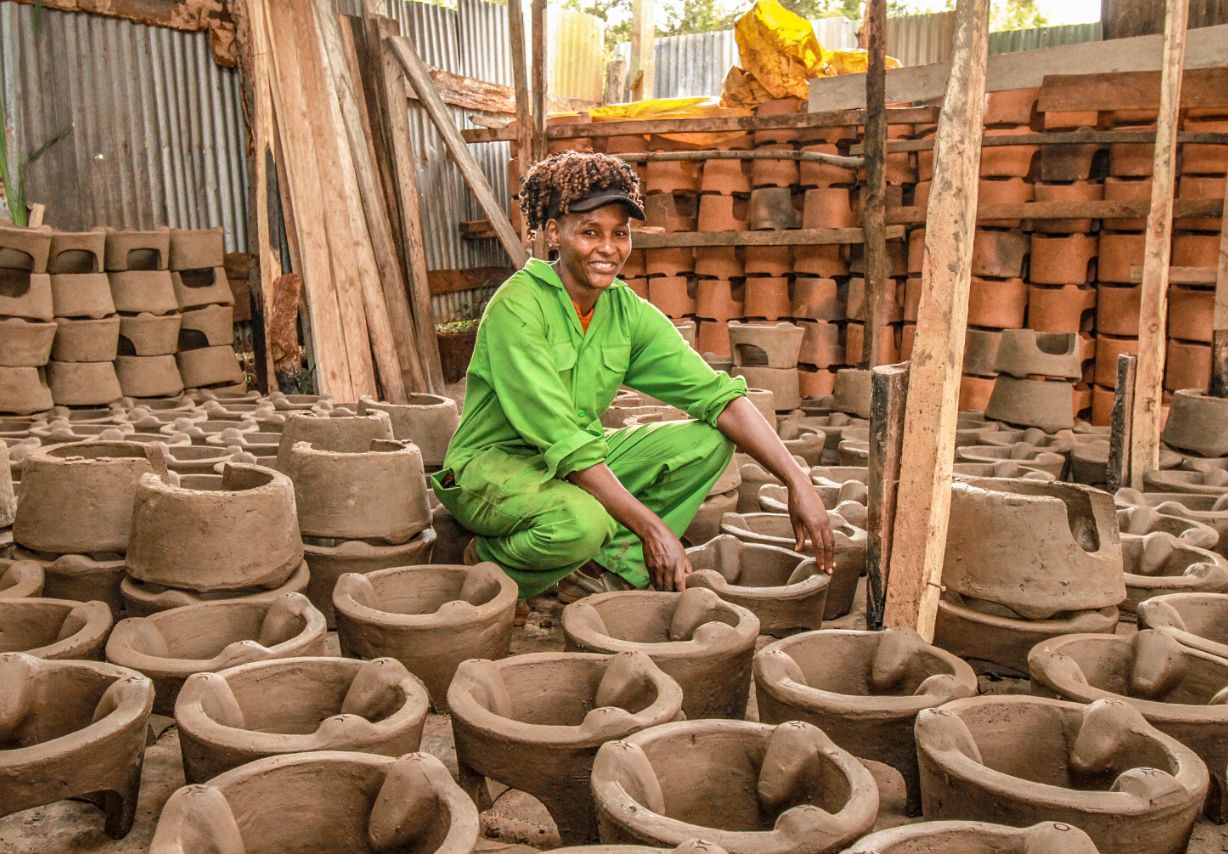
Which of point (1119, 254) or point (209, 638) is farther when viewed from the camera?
point (1119, 254)

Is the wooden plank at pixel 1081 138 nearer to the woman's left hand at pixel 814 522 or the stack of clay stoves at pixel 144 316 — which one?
the woman's left hand at pixel 814 522

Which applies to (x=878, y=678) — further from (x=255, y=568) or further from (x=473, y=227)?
(x=473, y=227)

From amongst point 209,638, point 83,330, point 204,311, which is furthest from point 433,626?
point 204,311

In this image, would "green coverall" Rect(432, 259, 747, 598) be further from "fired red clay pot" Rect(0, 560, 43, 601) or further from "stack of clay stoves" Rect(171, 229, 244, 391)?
"stack of clay stoves" Rect(171, 229, 244, 391)

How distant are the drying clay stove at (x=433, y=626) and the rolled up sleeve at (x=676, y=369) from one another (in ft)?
2.86

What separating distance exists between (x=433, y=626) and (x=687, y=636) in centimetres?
61

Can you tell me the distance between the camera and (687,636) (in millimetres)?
2664

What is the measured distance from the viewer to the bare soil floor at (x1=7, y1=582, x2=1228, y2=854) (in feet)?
6.75

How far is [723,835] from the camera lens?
164 cm

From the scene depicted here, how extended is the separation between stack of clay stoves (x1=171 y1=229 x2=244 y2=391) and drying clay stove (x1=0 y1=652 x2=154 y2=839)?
4588 mm

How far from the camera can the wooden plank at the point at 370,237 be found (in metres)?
6.52

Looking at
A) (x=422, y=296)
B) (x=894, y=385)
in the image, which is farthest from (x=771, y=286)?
(x=894, y=385)

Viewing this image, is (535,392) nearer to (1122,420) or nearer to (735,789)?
(735,789)

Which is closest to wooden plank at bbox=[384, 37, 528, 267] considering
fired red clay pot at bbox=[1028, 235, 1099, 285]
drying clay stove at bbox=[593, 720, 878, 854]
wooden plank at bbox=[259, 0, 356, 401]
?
wooden plank at bbox=[259, 0, 356, 401]
